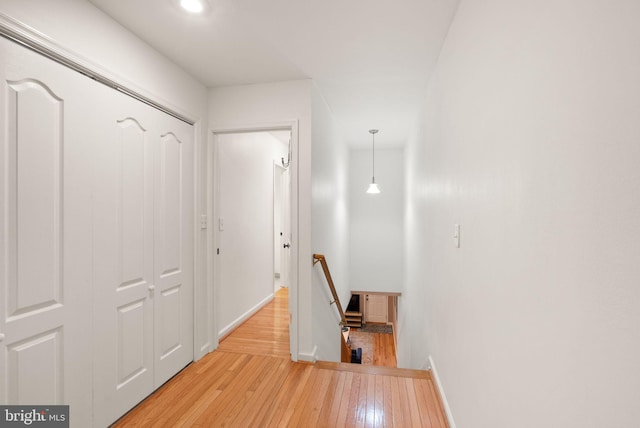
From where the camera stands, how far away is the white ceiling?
1774mm

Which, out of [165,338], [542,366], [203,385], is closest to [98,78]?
[165,338]

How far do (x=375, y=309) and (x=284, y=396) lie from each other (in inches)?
280

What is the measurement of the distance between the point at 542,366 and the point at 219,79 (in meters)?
2.91

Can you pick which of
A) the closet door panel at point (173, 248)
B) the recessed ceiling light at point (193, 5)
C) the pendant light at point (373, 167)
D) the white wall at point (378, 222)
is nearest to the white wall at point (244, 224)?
the closet door panel at point (173, 248)

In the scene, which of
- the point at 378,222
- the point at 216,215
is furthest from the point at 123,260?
the point at 378,222

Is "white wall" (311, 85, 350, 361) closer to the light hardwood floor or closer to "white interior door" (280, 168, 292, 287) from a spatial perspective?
the light hardwood floor

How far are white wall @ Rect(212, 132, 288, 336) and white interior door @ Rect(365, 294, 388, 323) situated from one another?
4.94 meters

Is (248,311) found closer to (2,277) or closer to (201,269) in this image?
(201,269)

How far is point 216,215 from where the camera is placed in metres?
2.85

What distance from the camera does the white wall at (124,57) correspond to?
4.85 feet

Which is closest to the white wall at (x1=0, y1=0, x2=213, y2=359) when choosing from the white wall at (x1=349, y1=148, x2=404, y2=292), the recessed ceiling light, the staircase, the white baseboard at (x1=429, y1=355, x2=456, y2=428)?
the recessed ceiling light

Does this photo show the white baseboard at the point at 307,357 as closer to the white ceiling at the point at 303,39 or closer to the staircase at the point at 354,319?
the white ceiling at the point at 303,39

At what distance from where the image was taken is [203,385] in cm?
229

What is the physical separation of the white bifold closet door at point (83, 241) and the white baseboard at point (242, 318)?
2.60ft
